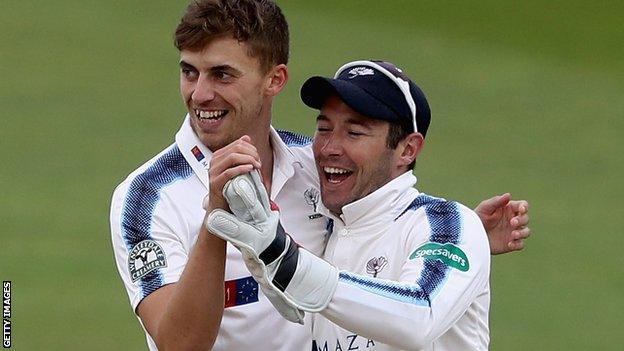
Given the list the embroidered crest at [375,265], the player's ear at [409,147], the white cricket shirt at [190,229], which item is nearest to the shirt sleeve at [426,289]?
the embroidered crest at [375,265]

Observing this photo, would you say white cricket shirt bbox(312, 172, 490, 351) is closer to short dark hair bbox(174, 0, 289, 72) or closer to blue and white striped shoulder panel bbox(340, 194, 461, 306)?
blue and white striped shoulder panel bbox(340, 194, 461, 306)

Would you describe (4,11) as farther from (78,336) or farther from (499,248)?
(499,248)

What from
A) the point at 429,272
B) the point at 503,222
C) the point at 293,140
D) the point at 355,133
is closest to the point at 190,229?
the point at 355,133

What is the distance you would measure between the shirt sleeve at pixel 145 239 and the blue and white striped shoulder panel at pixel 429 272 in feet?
2.70

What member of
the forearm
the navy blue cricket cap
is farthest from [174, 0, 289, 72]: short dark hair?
the forearm

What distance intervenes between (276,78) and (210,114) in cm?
39

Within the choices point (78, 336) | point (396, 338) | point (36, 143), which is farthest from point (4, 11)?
point (396, 338)

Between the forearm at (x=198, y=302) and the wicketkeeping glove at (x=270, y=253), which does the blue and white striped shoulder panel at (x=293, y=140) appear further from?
the wicketkeeping glove at (x=270, y=253)

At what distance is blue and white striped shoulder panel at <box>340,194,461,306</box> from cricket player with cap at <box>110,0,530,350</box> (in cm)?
58

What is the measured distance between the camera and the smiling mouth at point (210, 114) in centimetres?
575

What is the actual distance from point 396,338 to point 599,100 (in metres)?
9.74

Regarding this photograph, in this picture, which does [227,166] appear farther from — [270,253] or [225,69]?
[225,69]

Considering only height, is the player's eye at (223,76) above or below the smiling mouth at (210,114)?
above

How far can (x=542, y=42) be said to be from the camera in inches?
618
